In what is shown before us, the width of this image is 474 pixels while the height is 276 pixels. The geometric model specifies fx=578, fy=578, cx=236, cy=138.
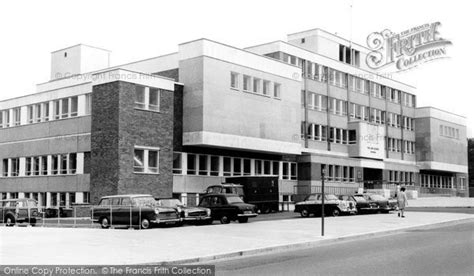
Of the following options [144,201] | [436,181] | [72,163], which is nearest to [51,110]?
[72,163]

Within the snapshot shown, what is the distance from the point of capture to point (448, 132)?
77.2 metres

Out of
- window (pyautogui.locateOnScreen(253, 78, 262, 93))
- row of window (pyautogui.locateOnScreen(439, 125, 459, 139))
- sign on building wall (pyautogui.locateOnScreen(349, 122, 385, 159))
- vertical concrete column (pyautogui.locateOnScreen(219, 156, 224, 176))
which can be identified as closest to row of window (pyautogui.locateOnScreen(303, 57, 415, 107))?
sign on building wall (pyautogui.locateOnScreen(349, 122, 385, 159))

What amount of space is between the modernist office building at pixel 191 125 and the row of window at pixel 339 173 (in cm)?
11

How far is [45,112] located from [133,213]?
21705mm

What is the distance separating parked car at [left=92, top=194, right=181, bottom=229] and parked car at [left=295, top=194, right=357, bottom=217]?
399 inches

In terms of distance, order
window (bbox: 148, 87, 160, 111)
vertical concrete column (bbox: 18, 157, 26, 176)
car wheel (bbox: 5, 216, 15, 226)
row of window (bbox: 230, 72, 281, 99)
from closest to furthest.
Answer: car wheel (bbox: 5, 216, 15, 226), window (bbox: 148, 87, 160, 111), row of window (bbox: 230, 72, 281, 99), vertical concrete column (bbox: 18, 157, 26, 176)

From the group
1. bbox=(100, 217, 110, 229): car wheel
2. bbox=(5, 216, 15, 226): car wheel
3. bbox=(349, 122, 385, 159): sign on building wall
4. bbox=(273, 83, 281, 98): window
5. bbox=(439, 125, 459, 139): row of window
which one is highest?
bbox=(273, 83, 281, 98): window

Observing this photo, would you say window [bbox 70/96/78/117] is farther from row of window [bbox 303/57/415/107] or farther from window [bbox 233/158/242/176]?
row of window [bbox 303/57/415/107]

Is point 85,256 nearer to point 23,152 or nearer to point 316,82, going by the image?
point 23,152

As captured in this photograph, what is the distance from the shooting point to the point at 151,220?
81.8 ft

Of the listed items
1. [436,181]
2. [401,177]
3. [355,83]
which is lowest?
[436,181]

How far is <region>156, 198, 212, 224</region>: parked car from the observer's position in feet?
87.5

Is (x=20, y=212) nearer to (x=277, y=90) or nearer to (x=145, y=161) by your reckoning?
(x=145, y=161)

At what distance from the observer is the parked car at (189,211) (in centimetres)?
2666
